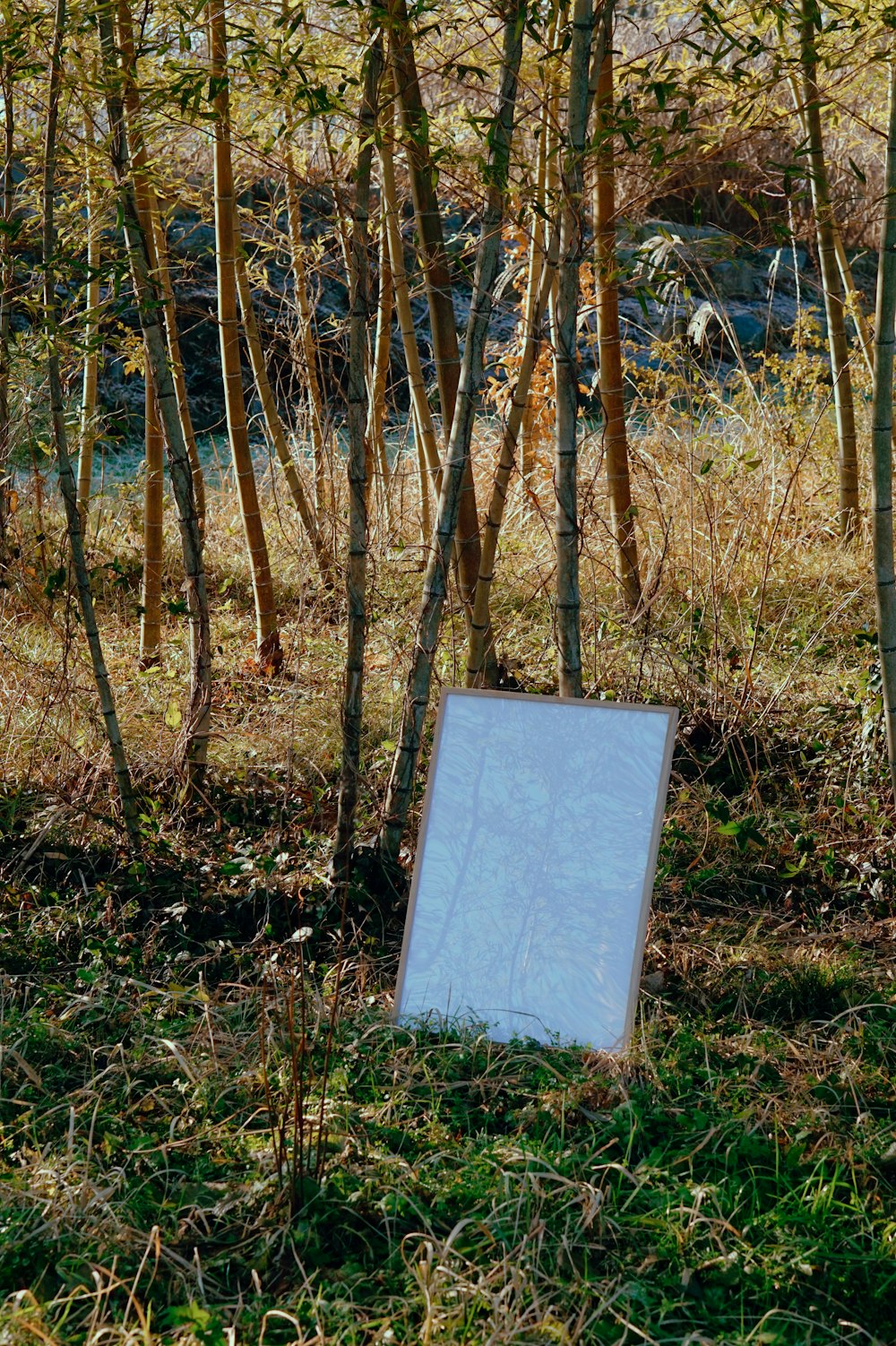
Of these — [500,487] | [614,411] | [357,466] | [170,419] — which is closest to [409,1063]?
[357,466]

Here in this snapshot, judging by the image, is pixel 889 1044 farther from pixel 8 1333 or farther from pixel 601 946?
pixel 8 1333

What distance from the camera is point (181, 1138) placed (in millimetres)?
1884

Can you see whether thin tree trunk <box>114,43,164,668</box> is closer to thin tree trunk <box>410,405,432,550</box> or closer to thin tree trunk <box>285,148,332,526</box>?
thin tree trunk <box>285,148,332,526</box>

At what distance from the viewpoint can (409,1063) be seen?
Answer: 6.73 feet

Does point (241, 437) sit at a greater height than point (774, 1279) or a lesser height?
greater

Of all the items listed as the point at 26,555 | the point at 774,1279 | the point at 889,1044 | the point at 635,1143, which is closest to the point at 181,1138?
the point at 635,1143

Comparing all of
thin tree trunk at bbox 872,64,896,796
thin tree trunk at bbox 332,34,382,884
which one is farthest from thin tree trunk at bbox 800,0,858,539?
thin tree trunk at bbox 332,34,382,884

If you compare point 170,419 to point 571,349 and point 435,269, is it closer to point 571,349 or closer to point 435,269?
point 435,269

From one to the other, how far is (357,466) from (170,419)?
20.6 inches

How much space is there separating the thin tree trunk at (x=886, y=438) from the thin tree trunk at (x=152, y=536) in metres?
2.02

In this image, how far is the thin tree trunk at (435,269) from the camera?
2428 millimetres

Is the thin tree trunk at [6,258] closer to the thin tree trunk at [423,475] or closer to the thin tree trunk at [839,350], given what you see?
the thin tree trunk at [423,475]

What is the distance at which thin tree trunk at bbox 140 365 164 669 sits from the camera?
360 centimetres

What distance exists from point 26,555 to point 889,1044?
2923 mm
